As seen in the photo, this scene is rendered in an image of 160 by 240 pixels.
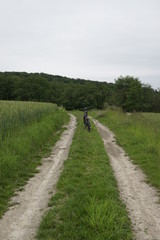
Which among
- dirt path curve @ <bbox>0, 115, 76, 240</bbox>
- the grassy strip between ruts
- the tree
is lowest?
dirt path curve @ <bbox>0, 115, 76, 240</bbox>

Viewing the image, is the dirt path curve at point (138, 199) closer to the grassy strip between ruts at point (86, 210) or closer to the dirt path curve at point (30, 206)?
the grassy strip between ruts at point (86, 210)

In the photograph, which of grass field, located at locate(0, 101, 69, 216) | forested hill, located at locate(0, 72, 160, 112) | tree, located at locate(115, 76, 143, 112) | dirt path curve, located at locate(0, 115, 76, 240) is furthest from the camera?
forested hill, located at locate(0, 72, 160, 112)

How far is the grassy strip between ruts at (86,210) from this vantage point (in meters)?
4.53

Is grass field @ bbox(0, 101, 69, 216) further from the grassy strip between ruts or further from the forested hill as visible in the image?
the forested hill

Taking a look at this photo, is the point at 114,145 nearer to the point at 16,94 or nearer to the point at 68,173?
the point at 68,173

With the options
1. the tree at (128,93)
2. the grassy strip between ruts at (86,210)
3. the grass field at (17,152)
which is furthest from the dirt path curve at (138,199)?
the tree at (128,93)

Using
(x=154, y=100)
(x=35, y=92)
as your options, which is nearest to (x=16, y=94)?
(x=35, y=92)

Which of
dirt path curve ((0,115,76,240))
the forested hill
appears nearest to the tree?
the forested hill

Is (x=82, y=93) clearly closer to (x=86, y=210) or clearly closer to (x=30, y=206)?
(x=30, y=206)

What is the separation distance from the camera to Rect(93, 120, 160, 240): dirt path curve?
15.9 ft

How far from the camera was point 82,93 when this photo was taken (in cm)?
9544

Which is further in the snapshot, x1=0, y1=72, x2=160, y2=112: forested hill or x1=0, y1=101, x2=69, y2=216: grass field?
x1=0, y1=72, x2=160, y2=112: forested hill

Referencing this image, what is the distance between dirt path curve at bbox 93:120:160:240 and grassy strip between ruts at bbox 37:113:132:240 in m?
0.21

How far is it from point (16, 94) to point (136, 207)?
8402 cm
